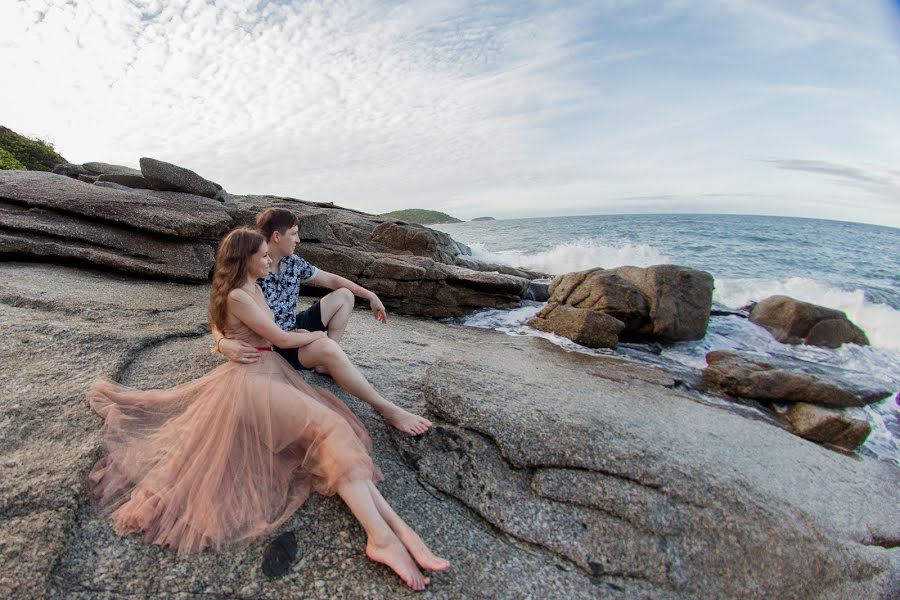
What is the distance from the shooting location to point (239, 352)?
12.9 feet

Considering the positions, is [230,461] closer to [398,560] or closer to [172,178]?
[398,560]

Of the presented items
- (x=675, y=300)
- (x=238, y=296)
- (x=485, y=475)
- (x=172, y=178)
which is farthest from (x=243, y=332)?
(x=675, y=300)

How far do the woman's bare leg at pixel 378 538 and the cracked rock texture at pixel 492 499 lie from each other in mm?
101

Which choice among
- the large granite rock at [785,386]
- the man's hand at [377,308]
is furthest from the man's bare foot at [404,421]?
the large granite rock at [785,386]

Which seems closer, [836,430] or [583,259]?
[836,430]

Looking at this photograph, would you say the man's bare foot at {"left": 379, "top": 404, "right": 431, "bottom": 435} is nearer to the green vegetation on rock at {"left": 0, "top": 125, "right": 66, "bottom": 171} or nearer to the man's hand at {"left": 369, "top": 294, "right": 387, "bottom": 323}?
the man's hand at {"left": 369, "top": 294, "right": 387, "bottom": 323}

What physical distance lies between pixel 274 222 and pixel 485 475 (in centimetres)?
334

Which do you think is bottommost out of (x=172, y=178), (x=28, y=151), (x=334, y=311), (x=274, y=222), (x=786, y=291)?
(x=786, y=291)

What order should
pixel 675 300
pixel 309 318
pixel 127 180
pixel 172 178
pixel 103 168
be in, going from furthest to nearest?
pixel 103 168 → pixel 127 180 → pixel 675 300 → pixel 172 178 → pixel 309 318

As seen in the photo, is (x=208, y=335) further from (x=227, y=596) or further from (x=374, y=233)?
(x=374, y=233)

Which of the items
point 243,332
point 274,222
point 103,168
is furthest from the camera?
point 103,168

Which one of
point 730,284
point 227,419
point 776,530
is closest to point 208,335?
point 227,419

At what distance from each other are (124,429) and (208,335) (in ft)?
8.85

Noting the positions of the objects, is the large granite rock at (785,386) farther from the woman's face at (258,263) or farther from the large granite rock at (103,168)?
the large granite rock at (103,168)
